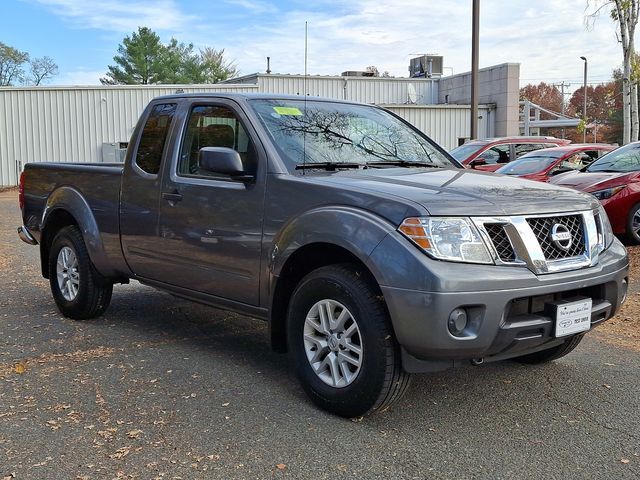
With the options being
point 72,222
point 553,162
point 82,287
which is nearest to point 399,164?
point 82,287

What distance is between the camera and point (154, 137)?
556 centimetres

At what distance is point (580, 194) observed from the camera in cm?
425

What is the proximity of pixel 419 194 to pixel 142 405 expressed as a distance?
204 cm

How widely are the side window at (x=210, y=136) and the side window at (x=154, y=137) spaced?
0.88 ft

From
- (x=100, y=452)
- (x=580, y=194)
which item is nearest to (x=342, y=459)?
(x=100, y=452)

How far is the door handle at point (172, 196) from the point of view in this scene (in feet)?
16.5

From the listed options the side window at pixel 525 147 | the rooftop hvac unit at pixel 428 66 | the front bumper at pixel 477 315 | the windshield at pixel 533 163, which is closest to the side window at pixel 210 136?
the front bumper at pixel 477 315

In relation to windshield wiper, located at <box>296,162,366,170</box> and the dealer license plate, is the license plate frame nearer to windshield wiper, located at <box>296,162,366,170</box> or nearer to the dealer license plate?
the dealer license plate

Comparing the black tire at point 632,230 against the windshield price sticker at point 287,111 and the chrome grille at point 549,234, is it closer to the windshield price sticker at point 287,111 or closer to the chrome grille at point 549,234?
the chrome grille at point 549,234

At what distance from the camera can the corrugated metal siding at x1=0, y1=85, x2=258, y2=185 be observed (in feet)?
91.4

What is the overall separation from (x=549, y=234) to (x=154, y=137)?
3.25 metres

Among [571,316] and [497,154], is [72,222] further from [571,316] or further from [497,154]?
[497,154]

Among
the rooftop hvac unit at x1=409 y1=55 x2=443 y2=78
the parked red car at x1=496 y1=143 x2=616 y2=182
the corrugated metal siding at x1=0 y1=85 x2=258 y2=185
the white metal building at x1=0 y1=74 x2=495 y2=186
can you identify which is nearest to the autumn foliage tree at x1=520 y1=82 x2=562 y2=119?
the rooftop hvac unit at x1=409 y1=55 x2=443 y2=78

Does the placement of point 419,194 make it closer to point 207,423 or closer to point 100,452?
point 207,423
